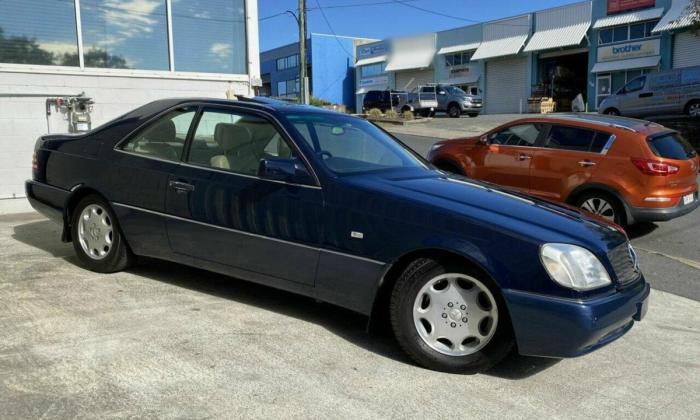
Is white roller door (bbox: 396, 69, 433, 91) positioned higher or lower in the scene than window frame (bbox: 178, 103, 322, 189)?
higher

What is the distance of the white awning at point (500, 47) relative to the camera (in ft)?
129

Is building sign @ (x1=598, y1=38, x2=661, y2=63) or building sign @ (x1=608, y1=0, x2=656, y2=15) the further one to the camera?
building sign @ (x1=608, y1=0, x2=656, y2=15)

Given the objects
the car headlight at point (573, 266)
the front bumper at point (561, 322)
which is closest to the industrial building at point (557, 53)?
the car headlight at point (573, 266)

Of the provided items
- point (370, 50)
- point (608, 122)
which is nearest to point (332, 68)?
point (370, 50)

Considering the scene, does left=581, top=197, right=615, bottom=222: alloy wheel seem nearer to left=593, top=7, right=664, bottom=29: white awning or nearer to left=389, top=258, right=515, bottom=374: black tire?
left=389, top=258, right=515, bottom=374: black tire

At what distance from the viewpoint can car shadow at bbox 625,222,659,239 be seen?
8.09m

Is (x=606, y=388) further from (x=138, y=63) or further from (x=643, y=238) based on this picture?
(x=138, y=63)

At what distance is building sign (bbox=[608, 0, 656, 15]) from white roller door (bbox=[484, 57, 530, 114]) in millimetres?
6608

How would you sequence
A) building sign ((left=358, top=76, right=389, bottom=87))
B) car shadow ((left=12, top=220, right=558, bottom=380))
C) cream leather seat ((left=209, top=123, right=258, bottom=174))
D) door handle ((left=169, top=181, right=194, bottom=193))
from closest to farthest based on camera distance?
car shadow ((left=12, top=220, right=558, bottom=380)), cream leather seat ((left=209, top=123, right=258, bottom=174)), door handle ((left=169, top=181, right=194, bottom=193)), building sign ((left=358, top=76, right=389, bottom=87))

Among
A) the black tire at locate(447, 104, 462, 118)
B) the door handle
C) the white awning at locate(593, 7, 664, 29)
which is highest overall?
the white awning at locate(593, 7, 664, 29)

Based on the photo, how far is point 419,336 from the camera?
3.64 metres

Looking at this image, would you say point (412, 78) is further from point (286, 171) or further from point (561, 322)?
point (561, 322)

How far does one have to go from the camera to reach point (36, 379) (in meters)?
3.28

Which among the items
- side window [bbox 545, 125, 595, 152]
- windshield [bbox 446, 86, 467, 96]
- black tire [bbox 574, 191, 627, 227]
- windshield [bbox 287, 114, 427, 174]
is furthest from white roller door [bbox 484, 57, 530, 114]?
windshield [bbox 287, 114, 427, 174]
